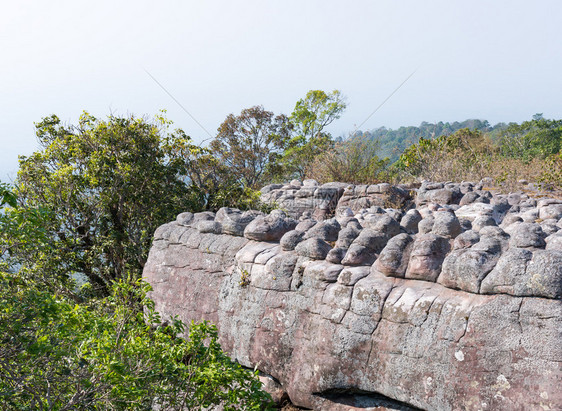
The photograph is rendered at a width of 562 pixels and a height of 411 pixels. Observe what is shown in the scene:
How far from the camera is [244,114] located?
25.1m

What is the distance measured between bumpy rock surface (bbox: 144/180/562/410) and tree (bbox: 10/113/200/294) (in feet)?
7.86

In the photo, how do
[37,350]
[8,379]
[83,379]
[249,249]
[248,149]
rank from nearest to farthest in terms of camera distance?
[37,350]
[8,379]
[83,379]
[249,249]
[248,149]

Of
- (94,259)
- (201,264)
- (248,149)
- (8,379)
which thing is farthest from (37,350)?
(248,149)

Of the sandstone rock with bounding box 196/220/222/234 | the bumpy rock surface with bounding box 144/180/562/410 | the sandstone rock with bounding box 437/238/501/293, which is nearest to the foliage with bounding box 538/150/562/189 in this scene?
the bumpy rock surface with bounding box 144/180/562/410

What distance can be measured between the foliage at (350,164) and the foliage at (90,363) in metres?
9.93

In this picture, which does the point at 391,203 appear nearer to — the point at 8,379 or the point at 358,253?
the point at 358,253

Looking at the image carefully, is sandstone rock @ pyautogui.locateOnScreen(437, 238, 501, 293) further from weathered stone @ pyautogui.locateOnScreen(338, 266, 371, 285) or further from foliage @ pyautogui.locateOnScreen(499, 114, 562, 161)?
foliage @ pyautogui.locateOnScreen(499, 114, 562, 161)

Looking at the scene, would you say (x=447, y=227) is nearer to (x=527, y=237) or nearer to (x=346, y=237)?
(x=527, y=237)

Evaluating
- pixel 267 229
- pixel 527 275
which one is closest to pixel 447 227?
pixel 527 275

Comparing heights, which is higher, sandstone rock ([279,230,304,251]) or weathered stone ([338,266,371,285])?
sandstone rock ([279,230,304,251])

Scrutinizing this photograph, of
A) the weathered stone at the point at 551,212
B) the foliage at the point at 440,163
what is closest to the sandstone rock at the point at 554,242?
the weathered stone at the point at 551,212

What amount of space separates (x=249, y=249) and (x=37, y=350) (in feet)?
10.6

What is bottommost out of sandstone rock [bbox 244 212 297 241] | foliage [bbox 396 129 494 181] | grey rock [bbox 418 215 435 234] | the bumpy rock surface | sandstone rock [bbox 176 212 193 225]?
the bumpy rock surface

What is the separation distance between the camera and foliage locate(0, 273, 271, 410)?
308 centimetres
